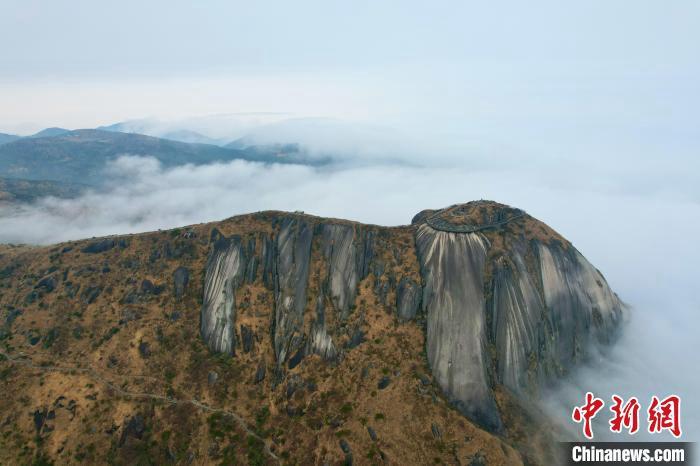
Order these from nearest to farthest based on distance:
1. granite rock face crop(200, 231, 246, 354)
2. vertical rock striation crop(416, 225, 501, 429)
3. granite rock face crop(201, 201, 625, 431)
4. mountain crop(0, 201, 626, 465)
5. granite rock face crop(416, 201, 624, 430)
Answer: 1. mountain crop(0, 201, 626, 465)
2. vertical rock striation crop(416, 225, 501, 429)
3. granite rock face crop(416, 201, 624, 430)
4. granite rock face crop(201, 201, 625, 431)
5. granite rock face crop(200, 231, 246, 354)

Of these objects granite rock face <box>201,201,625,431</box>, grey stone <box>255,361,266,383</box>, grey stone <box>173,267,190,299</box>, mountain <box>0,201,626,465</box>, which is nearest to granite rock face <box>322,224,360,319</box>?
granite rock face <box>201,201,625,431</box>

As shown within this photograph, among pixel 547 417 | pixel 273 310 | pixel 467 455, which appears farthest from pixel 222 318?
pixel 547 417

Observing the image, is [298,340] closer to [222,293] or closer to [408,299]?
[222,293]

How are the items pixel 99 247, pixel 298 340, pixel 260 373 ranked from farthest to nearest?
pixel 99 247
pixel 298 340
pixel 260 373

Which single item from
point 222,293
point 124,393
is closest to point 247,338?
point 222,293

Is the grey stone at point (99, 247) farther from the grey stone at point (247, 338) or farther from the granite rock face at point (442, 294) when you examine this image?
the grey stone at point (247, 338)

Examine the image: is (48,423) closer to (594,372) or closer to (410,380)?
A: (410,380)

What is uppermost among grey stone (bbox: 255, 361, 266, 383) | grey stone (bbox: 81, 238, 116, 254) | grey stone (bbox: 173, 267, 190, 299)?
grey stone (bbox: 81, 238, 116, 254)

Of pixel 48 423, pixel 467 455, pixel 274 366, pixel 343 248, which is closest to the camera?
pixel 467 455

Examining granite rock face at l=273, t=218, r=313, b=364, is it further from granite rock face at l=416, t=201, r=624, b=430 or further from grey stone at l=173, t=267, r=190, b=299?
granite rock face at l=416, t=201, r=624, b=430
